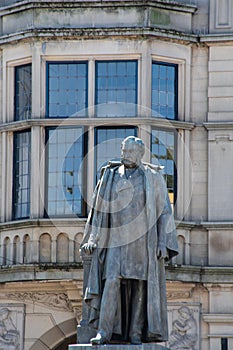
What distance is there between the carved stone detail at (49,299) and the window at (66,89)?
368 cm

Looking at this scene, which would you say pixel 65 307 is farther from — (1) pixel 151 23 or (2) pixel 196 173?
(1) pixel 151 23

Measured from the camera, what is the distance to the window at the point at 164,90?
34.5 metres

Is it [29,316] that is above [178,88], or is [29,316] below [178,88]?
below

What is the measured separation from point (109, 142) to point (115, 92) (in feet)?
3.41

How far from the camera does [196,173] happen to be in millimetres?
34750

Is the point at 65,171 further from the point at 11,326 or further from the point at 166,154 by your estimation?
the point at 11,326

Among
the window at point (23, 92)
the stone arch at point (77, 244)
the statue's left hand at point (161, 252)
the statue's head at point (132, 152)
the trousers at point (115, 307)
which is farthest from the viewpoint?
the window at point (23, 92)

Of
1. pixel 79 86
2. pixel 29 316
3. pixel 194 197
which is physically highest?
pixel 79 86

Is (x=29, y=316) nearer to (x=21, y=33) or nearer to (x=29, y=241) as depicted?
(x=29, y=241)

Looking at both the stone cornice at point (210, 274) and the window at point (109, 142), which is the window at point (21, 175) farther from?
the stone cornice at point (210, 274)

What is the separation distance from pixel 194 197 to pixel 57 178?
114 inches

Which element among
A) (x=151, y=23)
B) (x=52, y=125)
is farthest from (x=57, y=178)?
(x=151, y=23)

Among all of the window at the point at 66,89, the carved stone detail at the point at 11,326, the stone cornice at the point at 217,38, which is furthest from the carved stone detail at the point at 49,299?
the stone cornice at the point at 217,38

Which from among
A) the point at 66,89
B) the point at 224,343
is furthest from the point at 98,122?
the point at 224,343
